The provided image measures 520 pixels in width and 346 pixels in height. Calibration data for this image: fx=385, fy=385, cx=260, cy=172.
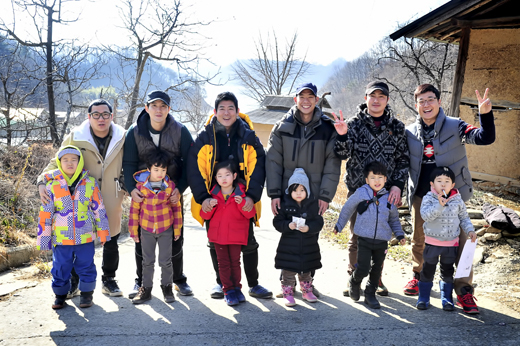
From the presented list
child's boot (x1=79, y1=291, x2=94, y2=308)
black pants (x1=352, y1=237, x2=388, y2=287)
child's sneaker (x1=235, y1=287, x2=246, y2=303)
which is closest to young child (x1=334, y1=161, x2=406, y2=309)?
black pants (x1=352, y1=237, x2=388, y2=287)

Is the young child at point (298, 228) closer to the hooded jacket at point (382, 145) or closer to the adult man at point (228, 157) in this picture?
the adult man at point (228, 157)

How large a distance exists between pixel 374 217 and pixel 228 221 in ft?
4.52

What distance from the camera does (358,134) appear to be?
3.83 m

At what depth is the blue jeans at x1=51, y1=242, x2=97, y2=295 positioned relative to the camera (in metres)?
3.55

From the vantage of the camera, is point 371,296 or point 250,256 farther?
point 250,256

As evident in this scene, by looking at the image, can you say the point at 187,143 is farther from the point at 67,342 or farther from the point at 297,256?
the point at 67,342

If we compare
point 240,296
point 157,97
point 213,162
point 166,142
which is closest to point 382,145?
point 213,162

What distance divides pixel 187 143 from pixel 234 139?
1.64 ft

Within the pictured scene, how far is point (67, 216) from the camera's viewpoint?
3.53m

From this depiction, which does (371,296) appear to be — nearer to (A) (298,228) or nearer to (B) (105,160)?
(A) (298,228)

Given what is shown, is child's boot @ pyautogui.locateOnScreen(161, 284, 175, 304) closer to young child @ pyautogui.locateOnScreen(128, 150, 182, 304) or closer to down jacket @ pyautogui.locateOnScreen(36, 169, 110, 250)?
young child @ pyautogui.locateOnScreen(128, 150, 182, 304)

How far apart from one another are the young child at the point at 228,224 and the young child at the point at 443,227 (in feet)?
5.52

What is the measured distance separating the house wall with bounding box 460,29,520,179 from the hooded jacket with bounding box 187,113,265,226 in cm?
574

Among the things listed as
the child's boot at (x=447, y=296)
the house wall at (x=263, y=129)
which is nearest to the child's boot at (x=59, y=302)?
the child's boot at (x=447, y=296)
